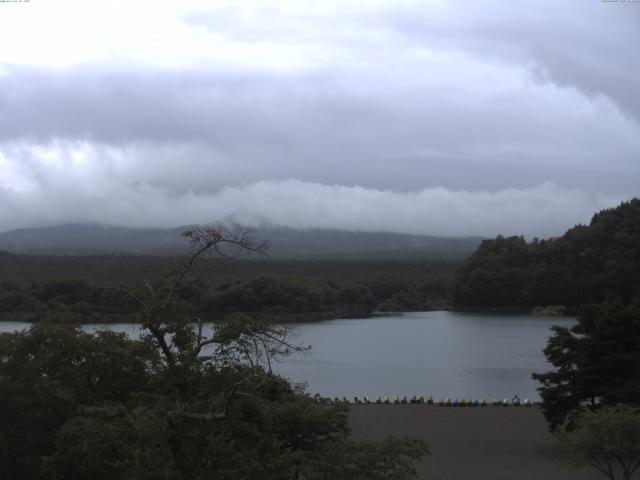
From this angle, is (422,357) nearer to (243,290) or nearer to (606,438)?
(243,290)

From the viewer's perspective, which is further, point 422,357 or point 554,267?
point 554,267

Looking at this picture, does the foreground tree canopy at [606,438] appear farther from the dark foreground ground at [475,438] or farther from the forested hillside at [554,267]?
the forested hillside at [554,267]

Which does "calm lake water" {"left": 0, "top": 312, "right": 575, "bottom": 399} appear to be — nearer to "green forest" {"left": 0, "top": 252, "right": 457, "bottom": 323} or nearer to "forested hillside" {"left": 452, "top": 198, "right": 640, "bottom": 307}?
"green forest" {"left": 0, "top": 252, "right": 457, "bottom": 323}

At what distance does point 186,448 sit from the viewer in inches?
288

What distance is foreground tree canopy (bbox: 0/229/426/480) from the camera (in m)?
7.30

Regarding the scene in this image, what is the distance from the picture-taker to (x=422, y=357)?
42156 millimetres

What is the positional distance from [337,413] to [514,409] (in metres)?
12.6

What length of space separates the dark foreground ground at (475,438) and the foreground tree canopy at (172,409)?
5.07 metres

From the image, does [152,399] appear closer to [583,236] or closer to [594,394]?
[594,394]

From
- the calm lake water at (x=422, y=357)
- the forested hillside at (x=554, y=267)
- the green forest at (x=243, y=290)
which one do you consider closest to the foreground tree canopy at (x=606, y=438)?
the calm lake water at (x=422, y=357)

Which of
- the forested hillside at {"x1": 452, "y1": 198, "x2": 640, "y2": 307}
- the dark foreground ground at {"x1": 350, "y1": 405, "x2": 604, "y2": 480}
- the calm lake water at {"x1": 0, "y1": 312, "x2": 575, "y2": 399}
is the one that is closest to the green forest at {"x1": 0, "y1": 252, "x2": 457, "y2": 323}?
the calm lake water at {"x1": 0, "y1": 312, "x2": 575, "y2": 399}

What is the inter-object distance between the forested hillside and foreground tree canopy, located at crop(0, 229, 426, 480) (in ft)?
203

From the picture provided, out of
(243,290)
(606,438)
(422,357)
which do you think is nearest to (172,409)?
(606,438)

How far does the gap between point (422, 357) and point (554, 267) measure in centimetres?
3617
